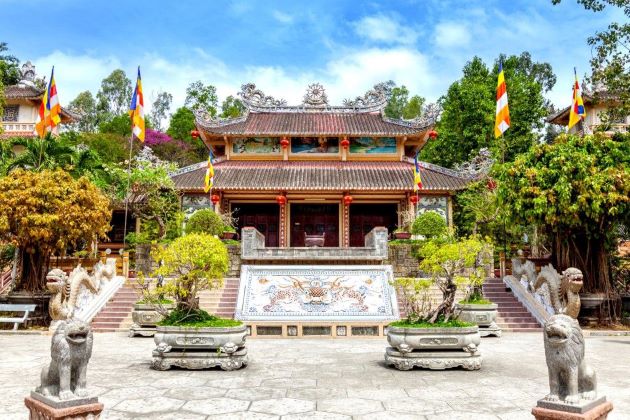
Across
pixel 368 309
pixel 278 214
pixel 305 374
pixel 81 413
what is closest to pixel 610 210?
pixel 368 309

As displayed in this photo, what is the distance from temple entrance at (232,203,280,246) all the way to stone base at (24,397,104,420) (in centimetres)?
1852

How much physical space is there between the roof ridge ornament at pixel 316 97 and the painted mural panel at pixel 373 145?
3.53 metres

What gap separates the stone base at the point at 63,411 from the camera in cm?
367

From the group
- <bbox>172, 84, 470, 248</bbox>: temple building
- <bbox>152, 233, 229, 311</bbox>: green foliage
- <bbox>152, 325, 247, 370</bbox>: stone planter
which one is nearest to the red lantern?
<bbox>172, 84, 470, 248</bbox>: temple building

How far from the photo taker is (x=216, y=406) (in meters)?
5.03

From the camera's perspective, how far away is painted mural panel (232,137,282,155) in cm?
2322

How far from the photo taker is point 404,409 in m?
4.96

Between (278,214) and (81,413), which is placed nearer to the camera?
(81,413)

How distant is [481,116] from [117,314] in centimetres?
2240

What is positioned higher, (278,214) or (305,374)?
(278,214)

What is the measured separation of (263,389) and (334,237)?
1677cm

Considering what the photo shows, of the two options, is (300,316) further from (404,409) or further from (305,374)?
(404,409)

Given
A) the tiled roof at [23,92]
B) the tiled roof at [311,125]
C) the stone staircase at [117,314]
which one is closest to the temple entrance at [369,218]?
the tiled roof at [311,125]

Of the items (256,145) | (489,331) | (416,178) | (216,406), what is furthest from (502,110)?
(216,406)
